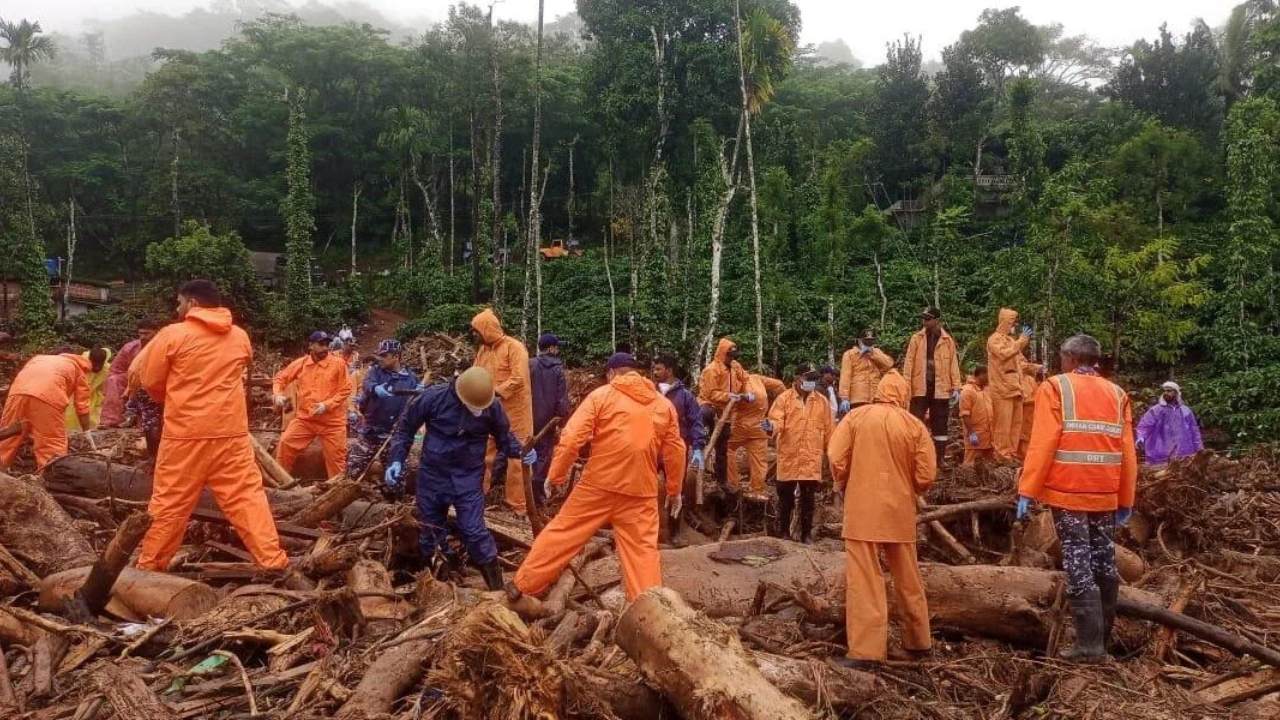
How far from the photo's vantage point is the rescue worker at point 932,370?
31.1 ft

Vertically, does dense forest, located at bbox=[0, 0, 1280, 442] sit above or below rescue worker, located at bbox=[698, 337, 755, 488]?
above

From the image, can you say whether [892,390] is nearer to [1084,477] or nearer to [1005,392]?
[1084,477]

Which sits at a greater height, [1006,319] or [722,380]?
[1006,319]

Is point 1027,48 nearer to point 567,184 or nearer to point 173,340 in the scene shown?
point 567,184

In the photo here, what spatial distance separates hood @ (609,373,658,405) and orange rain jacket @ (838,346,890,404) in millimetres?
5173

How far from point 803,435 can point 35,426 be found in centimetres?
727

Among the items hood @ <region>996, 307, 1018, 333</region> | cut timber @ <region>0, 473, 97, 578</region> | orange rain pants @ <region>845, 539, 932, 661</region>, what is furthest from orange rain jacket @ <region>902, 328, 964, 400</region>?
cut timber @ <region>0, 473, 97, 578</region>

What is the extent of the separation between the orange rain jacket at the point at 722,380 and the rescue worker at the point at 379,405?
324cm

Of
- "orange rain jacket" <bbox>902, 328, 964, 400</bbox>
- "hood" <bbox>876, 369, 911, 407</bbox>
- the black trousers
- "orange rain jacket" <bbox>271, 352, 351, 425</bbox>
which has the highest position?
"hood" <bbox>876, 369, 911, 407</bbox>

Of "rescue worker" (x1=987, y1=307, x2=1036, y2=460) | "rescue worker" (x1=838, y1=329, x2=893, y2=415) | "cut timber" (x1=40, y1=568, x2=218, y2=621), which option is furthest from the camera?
"rescue worker" (x1=987, y1=307, x2=1036, y2=460)

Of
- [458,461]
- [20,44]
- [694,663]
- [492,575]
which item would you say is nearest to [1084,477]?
[694,663]

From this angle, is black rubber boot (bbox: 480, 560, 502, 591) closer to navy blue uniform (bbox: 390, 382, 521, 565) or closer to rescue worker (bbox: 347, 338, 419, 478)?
navy blue uniform (bbox: 390, 382, 521, 565)

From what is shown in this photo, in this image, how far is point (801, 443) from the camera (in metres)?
8.23

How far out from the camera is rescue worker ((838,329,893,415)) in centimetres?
996
